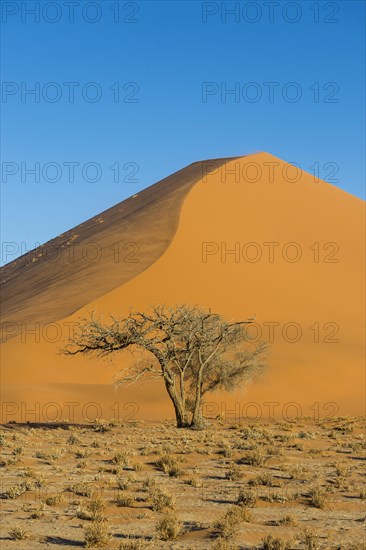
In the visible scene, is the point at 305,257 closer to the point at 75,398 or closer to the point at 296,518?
the point at 75,398

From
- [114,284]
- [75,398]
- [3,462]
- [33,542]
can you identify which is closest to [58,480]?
[3,462]

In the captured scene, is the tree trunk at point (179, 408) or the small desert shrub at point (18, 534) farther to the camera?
the tree trunk at point (179, 408)

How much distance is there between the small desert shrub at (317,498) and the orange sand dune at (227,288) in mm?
18765

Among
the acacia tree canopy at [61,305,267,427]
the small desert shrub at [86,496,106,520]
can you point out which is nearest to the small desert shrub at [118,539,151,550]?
the small desert shrub at [86,496,106,520]

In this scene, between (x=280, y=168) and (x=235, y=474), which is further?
(x=280, y=168)

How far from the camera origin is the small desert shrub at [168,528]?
962 cm

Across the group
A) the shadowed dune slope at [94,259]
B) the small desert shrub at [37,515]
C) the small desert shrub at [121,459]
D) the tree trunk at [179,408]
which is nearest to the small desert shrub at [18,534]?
the small desert shrub at [37,515]

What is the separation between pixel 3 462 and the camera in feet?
52.0

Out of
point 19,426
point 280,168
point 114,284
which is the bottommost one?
point 19,426

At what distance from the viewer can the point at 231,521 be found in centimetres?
1025

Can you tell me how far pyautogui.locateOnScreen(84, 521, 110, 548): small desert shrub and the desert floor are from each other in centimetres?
1

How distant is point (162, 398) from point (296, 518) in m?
23.3

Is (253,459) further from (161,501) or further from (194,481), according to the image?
(161,501)

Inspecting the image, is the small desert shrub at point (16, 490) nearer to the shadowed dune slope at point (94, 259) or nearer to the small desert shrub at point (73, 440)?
the small desert shrub at point (73, 440)
